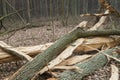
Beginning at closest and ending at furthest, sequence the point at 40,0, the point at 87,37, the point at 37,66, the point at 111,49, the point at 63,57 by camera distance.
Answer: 1. the point at 37,66
2. the point at 63,57
3. the point at 111,49
4. the point at 87,37
5. the point at 40,0

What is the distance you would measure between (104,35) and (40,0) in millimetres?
17405

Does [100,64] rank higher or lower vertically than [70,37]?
lower

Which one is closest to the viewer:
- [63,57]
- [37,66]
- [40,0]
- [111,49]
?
[37,66]

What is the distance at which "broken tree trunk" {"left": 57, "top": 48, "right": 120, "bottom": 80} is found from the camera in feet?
16.3

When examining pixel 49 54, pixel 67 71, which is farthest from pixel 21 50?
pixel 67 71

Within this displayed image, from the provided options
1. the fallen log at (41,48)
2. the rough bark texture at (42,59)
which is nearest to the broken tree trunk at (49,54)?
the rough bark texture at (42,59)

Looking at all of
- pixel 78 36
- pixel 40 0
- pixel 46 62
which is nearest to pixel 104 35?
pixel 78 36

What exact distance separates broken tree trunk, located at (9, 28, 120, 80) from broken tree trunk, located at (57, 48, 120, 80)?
555 mm

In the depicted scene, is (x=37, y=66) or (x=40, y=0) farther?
(x=40, y=0)

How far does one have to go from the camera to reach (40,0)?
23812 millimetres

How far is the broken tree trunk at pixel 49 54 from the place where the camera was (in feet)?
15.9

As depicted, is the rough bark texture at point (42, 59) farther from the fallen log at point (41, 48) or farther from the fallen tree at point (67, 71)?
the fallen log at point (41, 48)

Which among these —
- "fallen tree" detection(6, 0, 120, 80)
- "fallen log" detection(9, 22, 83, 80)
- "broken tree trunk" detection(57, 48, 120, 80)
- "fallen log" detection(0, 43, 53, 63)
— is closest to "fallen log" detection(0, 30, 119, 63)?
"fallen log" detection(0, 43, 53, 63)

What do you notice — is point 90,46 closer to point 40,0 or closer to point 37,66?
point 37,66
